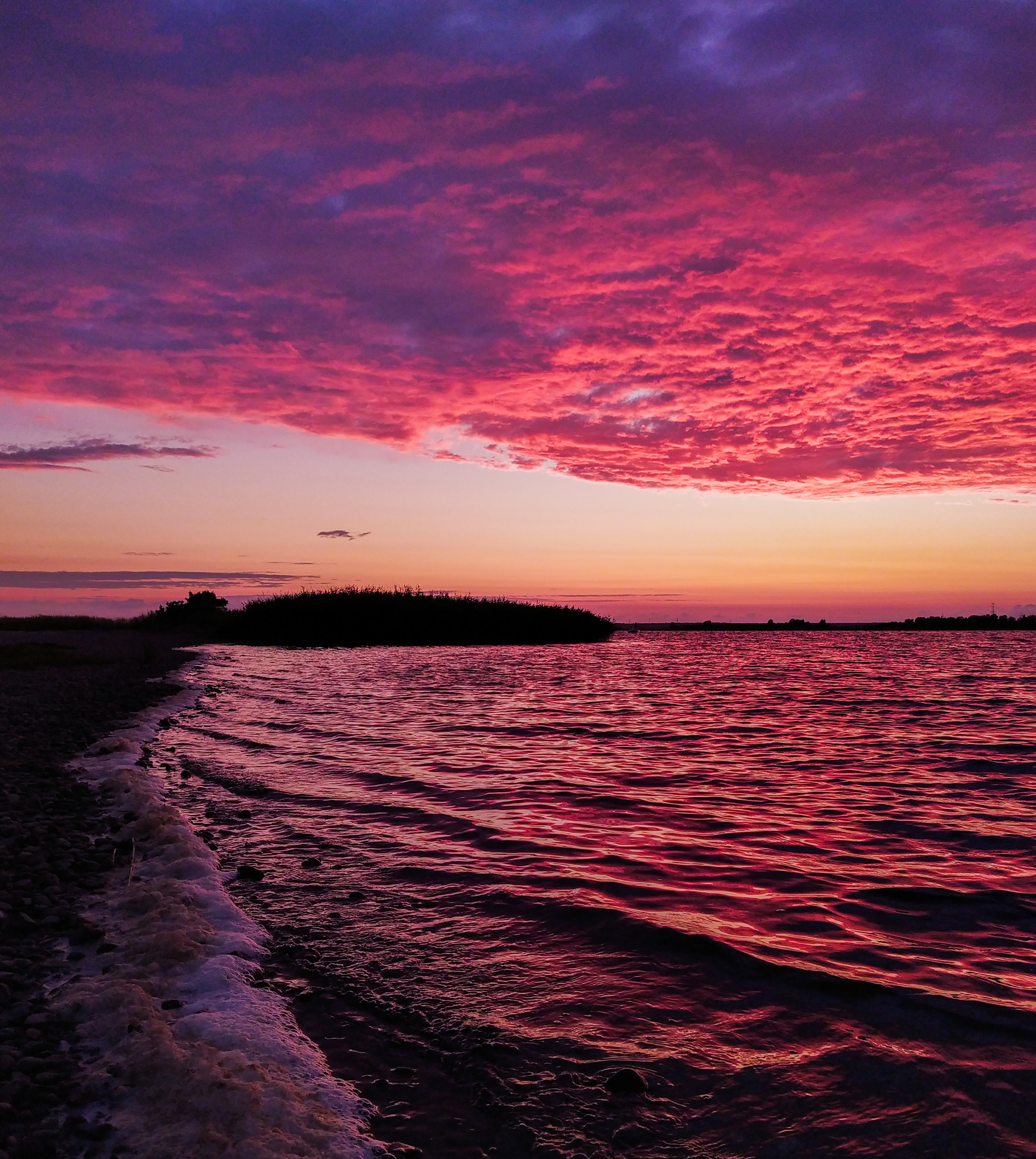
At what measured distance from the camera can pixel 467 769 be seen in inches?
571

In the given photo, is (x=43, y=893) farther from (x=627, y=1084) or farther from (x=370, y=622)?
(x=370, y=622)

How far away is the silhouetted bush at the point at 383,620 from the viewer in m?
72.7

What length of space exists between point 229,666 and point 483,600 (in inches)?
1544

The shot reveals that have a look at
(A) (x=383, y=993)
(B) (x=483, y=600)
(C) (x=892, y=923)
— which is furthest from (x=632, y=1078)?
(B) (x=483, y=600)

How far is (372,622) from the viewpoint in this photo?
7431 centimetres

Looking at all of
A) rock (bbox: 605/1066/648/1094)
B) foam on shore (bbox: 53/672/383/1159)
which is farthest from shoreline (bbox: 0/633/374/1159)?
rock (bbox: 605/1066/648/1094)

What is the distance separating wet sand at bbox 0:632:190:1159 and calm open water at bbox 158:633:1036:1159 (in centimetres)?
160

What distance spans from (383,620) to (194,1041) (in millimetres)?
70518

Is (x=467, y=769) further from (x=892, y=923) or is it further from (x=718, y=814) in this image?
(x=892, y=923)

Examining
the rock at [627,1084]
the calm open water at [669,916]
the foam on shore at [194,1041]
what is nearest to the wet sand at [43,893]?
the foam on shore at [194,1041]

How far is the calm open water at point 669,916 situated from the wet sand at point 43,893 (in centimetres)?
160

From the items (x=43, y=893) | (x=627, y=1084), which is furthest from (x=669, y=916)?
(x=43, y=893)

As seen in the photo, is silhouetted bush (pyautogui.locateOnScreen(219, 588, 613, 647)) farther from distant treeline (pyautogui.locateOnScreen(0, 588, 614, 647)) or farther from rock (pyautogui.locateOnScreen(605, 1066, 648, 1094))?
rock (pyautogui.locateOnScreen(605, 1066, 648, 1094))

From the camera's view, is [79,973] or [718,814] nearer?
[79,973]
